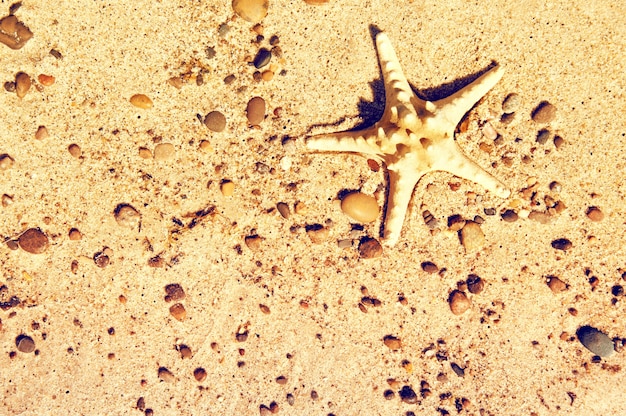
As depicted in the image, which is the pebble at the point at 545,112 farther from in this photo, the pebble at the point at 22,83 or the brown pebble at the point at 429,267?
the pebble at the point at 22,83

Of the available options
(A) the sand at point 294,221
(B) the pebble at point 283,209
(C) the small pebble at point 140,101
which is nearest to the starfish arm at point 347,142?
(A) the sand at point 294,221

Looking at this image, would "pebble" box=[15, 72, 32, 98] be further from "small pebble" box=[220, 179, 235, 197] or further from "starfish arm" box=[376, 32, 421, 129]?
A: "starfish arm" box=[376, 32, 421, 129]

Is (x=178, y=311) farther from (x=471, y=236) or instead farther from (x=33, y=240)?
(x=471, y=236)

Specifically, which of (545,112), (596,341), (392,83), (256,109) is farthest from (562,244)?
(256,109)

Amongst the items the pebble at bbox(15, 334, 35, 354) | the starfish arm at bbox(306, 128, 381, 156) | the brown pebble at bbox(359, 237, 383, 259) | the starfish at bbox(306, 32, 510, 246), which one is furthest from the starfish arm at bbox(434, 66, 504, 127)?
the pebble at bbox(15, 334, 35, 354)

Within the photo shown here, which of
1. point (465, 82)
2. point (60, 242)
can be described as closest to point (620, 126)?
point (465, 82)

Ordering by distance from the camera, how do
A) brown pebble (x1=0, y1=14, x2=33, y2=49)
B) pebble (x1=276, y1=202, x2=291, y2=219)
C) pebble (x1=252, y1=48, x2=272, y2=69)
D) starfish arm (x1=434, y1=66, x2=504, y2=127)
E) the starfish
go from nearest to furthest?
the starfish, starfish arm (x1=434, y1=66, x2=504, y2=127), brown pebble (x1=0, y1=14, x2=33, y2=49), pebble (x1=252, y1=48, x2=272, y2=69), pebble (x1=276, y1=202, x2=291, y2=219)
